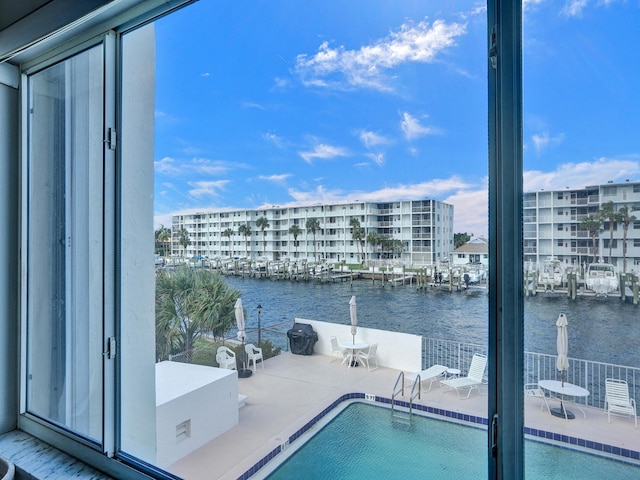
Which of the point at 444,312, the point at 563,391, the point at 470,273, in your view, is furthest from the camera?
the point at 444,312

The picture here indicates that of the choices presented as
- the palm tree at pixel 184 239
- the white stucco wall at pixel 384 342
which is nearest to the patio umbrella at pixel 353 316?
the white stucco wall at pixel 384 342

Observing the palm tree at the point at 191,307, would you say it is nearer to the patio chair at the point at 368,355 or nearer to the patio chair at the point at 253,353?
the patio chair at the point at 253,353

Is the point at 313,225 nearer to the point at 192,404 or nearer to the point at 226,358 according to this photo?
the point at 226,358

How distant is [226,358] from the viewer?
337 centimetres


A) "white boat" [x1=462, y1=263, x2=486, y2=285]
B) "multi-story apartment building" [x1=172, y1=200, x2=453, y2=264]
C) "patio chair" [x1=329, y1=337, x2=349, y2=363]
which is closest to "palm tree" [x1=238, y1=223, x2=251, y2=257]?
"multi-story apartment building" [x1=172, y1=200, x2=453, y2=264]

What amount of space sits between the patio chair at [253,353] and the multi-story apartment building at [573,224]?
3.13 meters

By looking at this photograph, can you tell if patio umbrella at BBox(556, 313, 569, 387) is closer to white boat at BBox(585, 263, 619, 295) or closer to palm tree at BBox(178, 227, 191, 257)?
white boat at BBox(585, 263, 619, 295)

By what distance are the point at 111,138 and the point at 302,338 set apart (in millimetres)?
2933

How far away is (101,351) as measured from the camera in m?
1.31

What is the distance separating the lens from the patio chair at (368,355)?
11.5 ft

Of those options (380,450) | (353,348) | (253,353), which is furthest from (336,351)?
(380,450)

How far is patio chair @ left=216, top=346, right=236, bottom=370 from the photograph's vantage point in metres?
3.25

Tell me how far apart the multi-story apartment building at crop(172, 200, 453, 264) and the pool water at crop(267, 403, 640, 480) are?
1.37 meters

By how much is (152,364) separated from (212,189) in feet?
6.61
